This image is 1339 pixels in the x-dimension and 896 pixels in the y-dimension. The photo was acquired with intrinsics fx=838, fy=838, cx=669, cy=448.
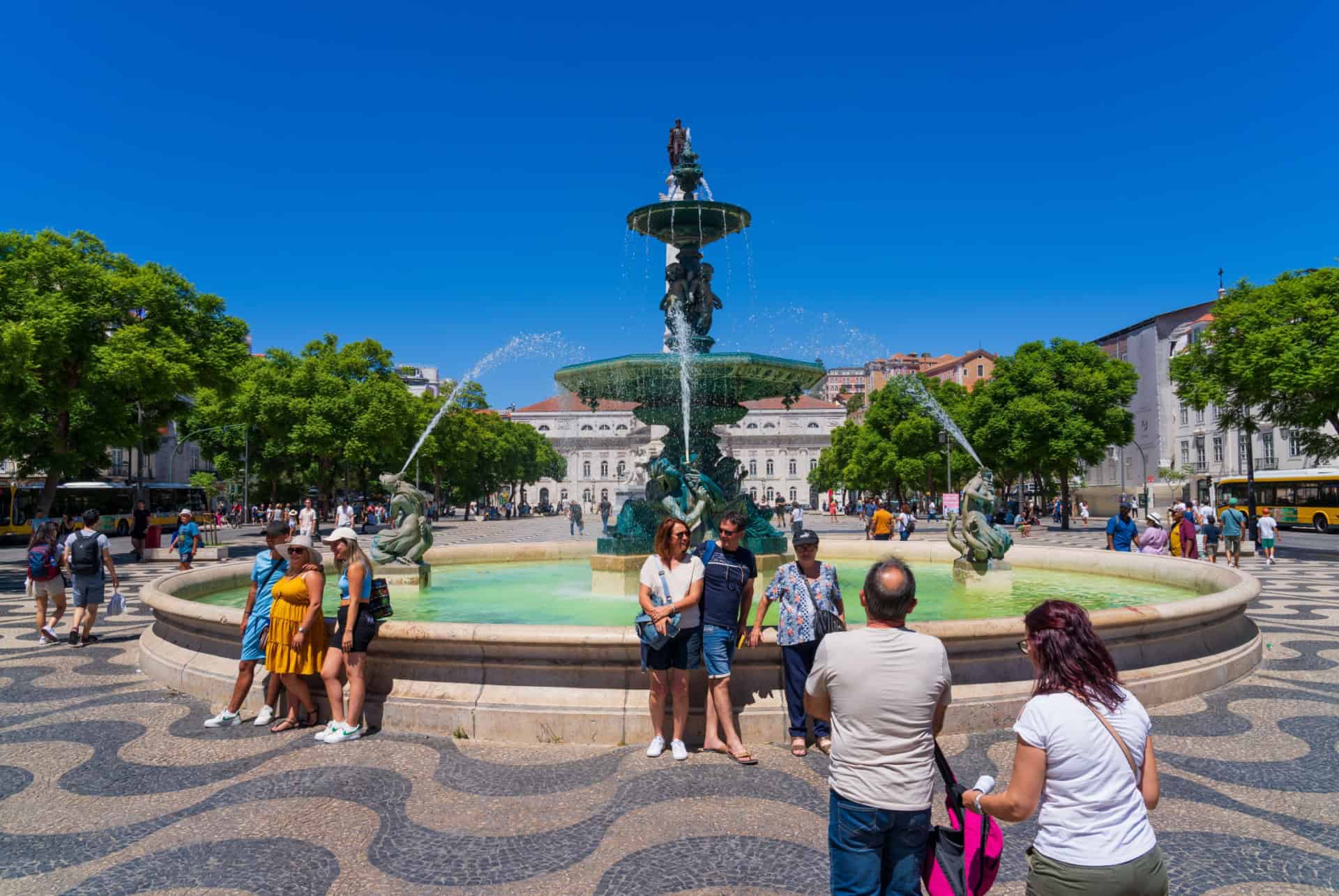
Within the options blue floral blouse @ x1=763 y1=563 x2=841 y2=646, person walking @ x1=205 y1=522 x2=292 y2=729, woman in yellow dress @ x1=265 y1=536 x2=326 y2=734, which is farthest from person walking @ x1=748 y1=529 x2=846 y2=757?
person walking @ x1=205 y1=522 x2=292 y2=729

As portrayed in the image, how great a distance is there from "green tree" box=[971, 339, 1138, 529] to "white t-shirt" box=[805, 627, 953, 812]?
34.8 m

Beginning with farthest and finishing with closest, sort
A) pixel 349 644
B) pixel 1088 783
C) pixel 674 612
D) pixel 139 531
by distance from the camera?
1. pixel 139 531
2. pixel 349 644
3. pixel 674 612
4. pixel 1088 783

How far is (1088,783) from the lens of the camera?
7.21ft

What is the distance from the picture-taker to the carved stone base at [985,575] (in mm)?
A: 10742

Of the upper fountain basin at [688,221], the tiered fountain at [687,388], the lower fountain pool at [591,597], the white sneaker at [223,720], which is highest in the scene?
the upper fountain basin at [688,221]

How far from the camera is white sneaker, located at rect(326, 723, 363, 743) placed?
17.9ft

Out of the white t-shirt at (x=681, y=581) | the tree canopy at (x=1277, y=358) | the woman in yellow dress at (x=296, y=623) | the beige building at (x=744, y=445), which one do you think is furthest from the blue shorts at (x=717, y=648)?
the beige building at (x=744, y=445)

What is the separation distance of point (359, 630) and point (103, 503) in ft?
126

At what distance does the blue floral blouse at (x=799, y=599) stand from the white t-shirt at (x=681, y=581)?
42 centimetres

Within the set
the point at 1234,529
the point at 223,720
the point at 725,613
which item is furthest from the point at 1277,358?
the point at 223,720

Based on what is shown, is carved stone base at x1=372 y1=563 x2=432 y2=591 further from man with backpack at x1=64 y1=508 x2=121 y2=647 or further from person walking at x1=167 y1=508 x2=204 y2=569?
person walking at x1=167 y1=508 x2=204 y2=569

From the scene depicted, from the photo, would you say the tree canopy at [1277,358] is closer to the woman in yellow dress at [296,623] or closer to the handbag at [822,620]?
the handbag at [822,620]

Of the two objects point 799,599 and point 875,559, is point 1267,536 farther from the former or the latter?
point 799,599

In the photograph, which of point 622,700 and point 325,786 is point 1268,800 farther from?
point 325,786
